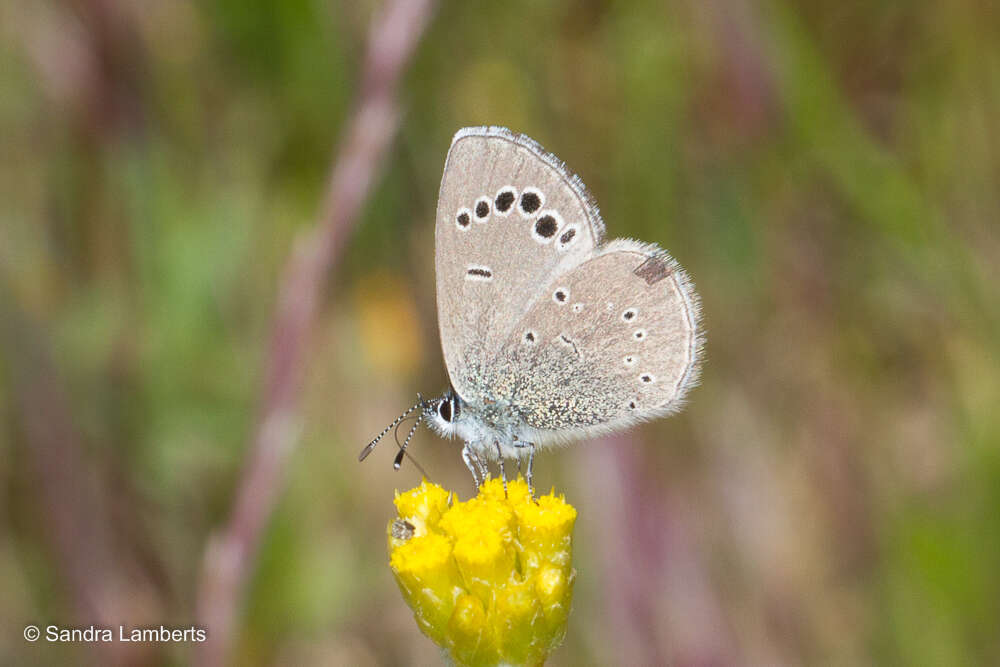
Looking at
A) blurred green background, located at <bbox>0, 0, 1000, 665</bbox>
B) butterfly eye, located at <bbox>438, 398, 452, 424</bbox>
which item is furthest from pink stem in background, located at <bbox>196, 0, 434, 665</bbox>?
blurred green background, located at <bbox>0, 0, 1000, 665</bbox>

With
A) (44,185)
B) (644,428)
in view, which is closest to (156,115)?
(44,185)

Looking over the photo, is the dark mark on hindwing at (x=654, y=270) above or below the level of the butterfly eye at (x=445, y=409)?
above

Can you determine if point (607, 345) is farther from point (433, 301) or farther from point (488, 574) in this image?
point (433, 301)

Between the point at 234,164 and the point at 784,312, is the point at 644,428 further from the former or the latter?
the point at 234,164

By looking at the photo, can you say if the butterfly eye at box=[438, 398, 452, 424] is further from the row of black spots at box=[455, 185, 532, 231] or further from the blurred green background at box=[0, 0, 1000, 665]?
the blurred green background at box=[0, 0, 1000, 665]

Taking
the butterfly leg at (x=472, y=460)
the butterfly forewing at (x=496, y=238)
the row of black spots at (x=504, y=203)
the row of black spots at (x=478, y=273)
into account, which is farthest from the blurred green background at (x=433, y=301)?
the row of black spots at (x=504, y=203)

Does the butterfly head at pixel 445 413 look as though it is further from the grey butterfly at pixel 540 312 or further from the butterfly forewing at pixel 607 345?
the butterfly forewing at pixel 607 345
